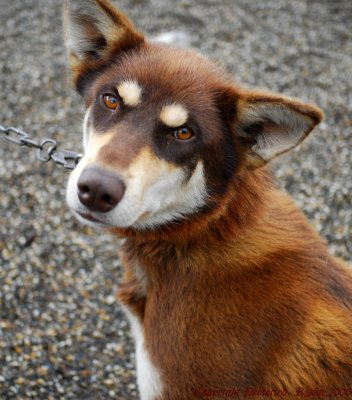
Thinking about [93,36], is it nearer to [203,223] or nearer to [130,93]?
[130,93]

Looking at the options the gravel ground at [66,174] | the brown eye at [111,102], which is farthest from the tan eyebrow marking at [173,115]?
the gravel ground at [66,174]

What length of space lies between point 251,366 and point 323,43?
17.5 ft

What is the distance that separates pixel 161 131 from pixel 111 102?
0.31m

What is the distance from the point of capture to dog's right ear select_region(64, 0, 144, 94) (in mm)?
2693

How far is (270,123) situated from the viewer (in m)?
2.46

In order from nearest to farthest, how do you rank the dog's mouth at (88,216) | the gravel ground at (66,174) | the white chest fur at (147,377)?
the dog's mouth at (88,216), the white chest fur at (147,377), the gravel ground at (66,174)

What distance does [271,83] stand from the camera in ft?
19.9

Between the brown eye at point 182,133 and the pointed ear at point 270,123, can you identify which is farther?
the brown eye at point 182,133

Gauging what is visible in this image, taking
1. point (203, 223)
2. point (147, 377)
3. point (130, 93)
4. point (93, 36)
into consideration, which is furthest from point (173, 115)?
point (147, 377)

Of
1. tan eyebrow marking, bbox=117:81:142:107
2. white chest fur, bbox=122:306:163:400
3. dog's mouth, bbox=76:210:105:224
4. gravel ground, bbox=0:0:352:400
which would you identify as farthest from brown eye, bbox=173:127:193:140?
gravel ground, bbox=0:0:352:400

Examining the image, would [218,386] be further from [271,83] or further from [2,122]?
[271,83]

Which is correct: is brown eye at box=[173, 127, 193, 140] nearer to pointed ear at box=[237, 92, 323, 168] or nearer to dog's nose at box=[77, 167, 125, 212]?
pointed ear at box=[237, 92, 323, 168]

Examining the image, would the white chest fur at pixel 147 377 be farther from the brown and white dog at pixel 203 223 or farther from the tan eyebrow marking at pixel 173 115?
the tan eyebrow marking at pixel 173 115

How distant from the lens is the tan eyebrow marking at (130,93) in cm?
243
